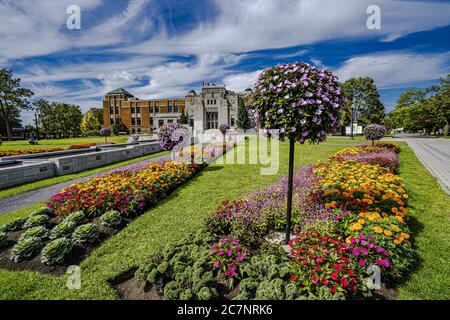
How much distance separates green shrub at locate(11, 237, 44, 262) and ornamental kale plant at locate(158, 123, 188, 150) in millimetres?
7272

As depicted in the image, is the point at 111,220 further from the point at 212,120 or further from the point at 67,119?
the point at 67,119

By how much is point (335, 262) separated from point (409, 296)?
0.95 metres

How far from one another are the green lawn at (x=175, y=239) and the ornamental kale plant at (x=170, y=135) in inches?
140

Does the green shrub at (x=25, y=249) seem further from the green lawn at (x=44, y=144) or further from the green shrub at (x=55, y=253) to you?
the green lawn at (x=44, y=144)

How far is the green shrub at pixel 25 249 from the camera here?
3.47 meters

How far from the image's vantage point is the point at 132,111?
69750mm

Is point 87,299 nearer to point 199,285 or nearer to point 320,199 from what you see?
point 199,285

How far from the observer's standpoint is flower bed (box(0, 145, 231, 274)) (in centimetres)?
346

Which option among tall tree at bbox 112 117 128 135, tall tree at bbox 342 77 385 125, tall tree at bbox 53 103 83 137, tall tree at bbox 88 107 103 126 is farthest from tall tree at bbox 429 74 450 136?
tall tree at bbox 88 107 103 126

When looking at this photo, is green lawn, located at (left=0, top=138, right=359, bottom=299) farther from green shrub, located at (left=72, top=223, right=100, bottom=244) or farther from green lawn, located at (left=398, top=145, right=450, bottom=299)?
green lawn, located at (left=398, top=145, right=450, bottom=299)

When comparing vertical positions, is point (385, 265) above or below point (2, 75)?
below

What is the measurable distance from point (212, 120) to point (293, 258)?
6346 centimetres

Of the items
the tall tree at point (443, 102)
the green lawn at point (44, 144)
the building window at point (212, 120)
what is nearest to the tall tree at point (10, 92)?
the green lawn at point (44, 144)
